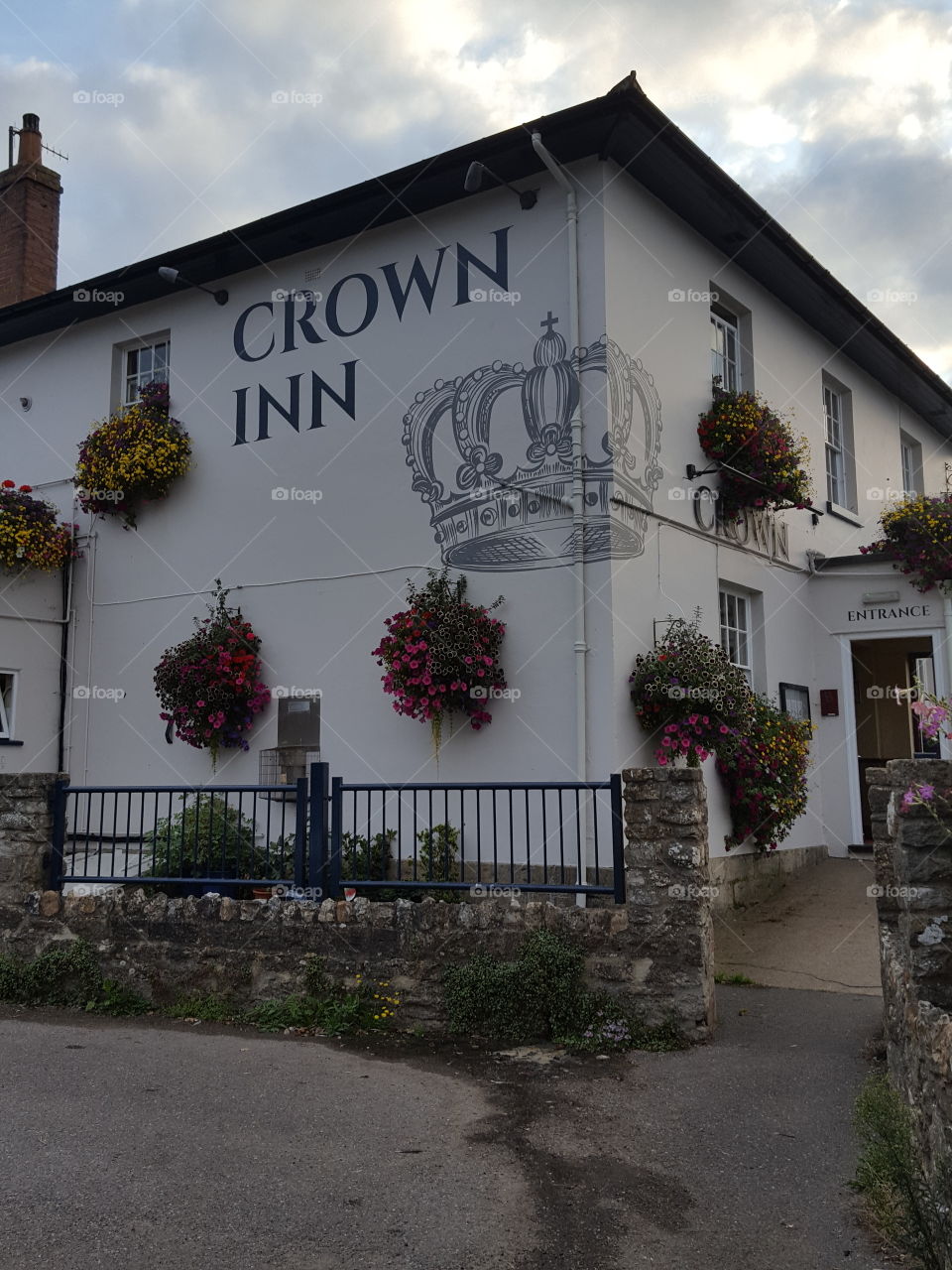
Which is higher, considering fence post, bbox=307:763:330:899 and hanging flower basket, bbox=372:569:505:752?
hanging flower basket, bbox=372:569:505:752

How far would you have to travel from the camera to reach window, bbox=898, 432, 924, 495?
17.2m

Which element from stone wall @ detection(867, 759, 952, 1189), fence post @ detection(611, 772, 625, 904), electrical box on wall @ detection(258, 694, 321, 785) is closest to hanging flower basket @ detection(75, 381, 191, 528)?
electrical box on wall @ detection(258, 694, 321, 785)

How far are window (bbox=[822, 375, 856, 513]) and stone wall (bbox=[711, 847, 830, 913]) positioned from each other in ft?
16.6

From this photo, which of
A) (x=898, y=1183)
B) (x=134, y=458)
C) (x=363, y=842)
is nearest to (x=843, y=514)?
(x=363, y=842)

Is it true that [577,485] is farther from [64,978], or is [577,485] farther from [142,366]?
[142,366]

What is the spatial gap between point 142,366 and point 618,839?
30.1ft

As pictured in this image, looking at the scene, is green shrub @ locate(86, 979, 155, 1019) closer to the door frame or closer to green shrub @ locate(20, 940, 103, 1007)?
green shrub @ locate(20, 940, 103, 1007)

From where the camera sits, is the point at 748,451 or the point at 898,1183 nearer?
the point at 898,1183

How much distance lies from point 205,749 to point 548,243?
6.16 meters

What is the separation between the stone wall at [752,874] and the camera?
10195 millimetres

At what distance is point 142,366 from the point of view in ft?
43.6

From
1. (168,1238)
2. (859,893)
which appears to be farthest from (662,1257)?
(859,893)

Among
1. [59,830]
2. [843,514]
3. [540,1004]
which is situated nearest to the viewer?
[540,1004]

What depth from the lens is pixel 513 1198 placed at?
4.54 metres
